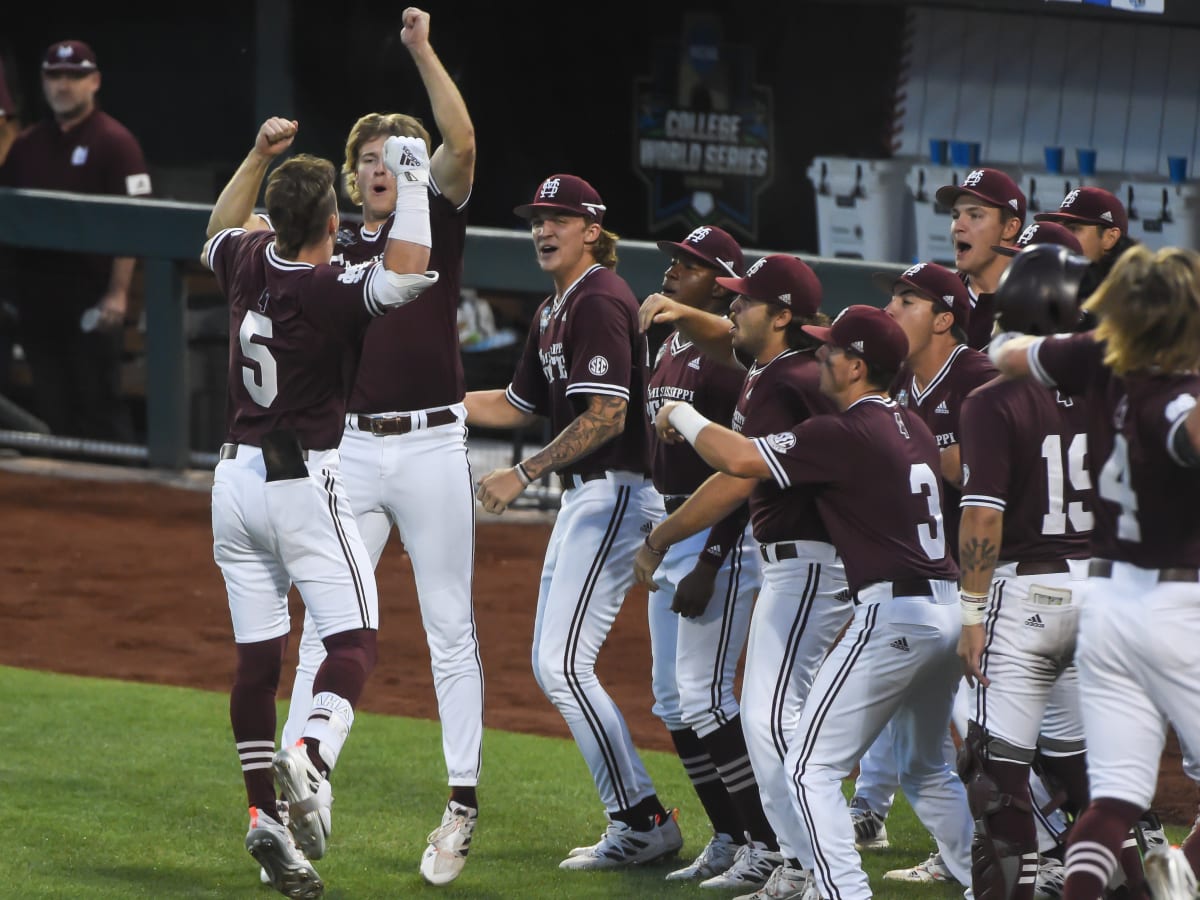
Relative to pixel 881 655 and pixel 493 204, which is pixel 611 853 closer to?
pixel 881 655

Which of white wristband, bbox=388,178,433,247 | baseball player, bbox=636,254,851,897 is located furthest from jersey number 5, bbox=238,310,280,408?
baseball player, bbox=636,254,851,897

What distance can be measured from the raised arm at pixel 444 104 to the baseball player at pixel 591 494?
17.2 inches

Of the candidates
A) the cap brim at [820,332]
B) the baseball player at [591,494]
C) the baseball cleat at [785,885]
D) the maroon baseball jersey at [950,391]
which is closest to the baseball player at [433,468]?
the baseball player at [591,494]

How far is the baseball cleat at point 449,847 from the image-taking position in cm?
486

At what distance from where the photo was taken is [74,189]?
11.3 m

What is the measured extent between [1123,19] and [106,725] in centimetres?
718

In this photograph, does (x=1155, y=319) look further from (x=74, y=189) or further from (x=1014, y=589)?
(x=74, y=189)

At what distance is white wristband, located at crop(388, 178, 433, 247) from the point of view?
450cm

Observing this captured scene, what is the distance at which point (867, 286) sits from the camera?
32.2 ft

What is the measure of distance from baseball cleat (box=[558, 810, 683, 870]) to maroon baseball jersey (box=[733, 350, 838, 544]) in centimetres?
101

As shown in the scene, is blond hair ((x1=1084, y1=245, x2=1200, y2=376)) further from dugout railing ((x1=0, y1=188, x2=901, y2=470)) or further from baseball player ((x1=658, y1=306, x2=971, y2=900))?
dugout railing ((x1=0, y1=188, x2=901, y2=470))

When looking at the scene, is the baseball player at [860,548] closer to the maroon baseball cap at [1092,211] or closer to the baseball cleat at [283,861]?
the baseball cleat at [283,861]

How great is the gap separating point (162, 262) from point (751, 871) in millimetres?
7069

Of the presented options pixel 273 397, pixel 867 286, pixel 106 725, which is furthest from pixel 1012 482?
pixel 867 286
